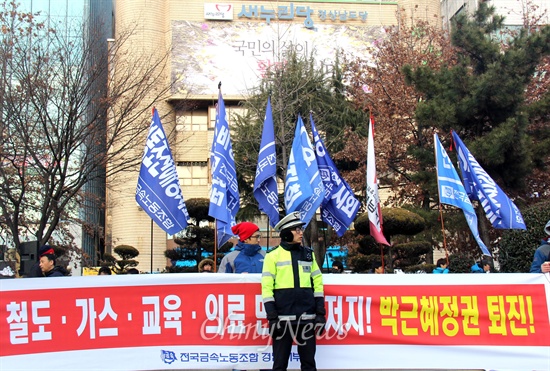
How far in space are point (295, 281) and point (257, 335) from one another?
113 cm

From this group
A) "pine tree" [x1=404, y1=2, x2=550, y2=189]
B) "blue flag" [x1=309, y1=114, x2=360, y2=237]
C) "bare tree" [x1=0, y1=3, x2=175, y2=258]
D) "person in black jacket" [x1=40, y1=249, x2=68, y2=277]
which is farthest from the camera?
"bare tree" [x1=0, y1=3, x2=175, y2=258]

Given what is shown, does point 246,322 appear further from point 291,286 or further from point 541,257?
point 541,257

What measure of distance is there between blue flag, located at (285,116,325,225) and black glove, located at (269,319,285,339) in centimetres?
408

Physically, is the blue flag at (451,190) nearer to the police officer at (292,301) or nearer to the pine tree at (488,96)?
the pine tree at (488,96)

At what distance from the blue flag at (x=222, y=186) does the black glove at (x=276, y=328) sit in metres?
3.43

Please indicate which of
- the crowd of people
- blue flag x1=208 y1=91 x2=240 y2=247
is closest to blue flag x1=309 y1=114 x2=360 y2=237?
blue flag x1=208 y1=91 x2=240 y2=247

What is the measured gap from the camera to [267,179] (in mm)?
10523

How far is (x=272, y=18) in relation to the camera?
133 ft

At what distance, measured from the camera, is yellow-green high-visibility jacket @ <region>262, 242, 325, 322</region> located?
606 cm

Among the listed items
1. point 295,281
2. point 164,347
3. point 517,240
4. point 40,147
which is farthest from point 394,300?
point 40,147

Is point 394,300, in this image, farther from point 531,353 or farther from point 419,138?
point 419,138

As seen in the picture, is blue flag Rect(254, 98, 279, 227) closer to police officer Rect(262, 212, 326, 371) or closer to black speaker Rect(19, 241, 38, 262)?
police officer Rect(262, 212, 326, 371)

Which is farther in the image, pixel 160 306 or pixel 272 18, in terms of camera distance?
pixel 272 18

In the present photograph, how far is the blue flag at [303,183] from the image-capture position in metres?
10.3
